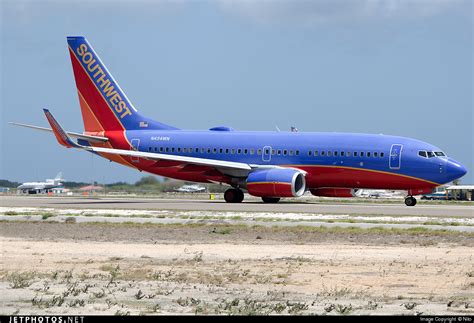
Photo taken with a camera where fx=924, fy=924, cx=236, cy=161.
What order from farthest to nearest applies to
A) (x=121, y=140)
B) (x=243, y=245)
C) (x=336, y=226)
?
(x=121, y=140), (x=336, y=226), (x=243, y=245)

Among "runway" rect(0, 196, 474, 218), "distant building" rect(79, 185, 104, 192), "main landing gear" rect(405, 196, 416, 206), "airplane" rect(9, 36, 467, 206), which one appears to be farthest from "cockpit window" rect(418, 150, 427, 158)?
"distant building" rect(79, 185, 104, 192)

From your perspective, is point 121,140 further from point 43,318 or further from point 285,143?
point 43,318

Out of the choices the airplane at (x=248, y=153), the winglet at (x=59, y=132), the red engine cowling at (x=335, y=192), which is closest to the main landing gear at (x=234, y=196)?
the airplane at (x=248, y=153)

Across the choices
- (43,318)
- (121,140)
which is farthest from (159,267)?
(121,140)

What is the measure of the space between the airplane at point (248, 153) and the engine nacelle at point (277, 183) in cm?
5

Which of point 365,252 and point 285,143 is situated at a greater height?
point 285,143

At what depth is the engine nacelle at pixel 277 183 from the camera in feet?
157

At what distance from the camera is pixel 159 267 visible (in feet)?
64.6

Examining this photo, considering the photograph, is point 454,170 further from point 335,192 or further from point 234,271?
point 234,271

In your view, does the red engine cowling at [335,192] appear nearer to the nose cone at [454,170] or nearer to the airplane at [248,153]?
the airplane at [248,153]

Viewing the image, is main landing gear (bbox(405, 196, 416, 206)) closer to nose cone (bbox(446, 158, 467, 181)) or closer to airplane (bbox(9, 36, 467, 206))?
airplane (bbox(9, 36, 467, 206))

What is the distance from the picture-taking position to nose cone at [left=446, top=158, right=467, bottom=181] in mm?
47000

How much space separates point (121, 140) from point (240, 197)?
8.64 m

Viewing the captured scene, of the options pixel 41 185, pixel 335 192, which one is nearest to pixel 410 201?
pixel 335 192
